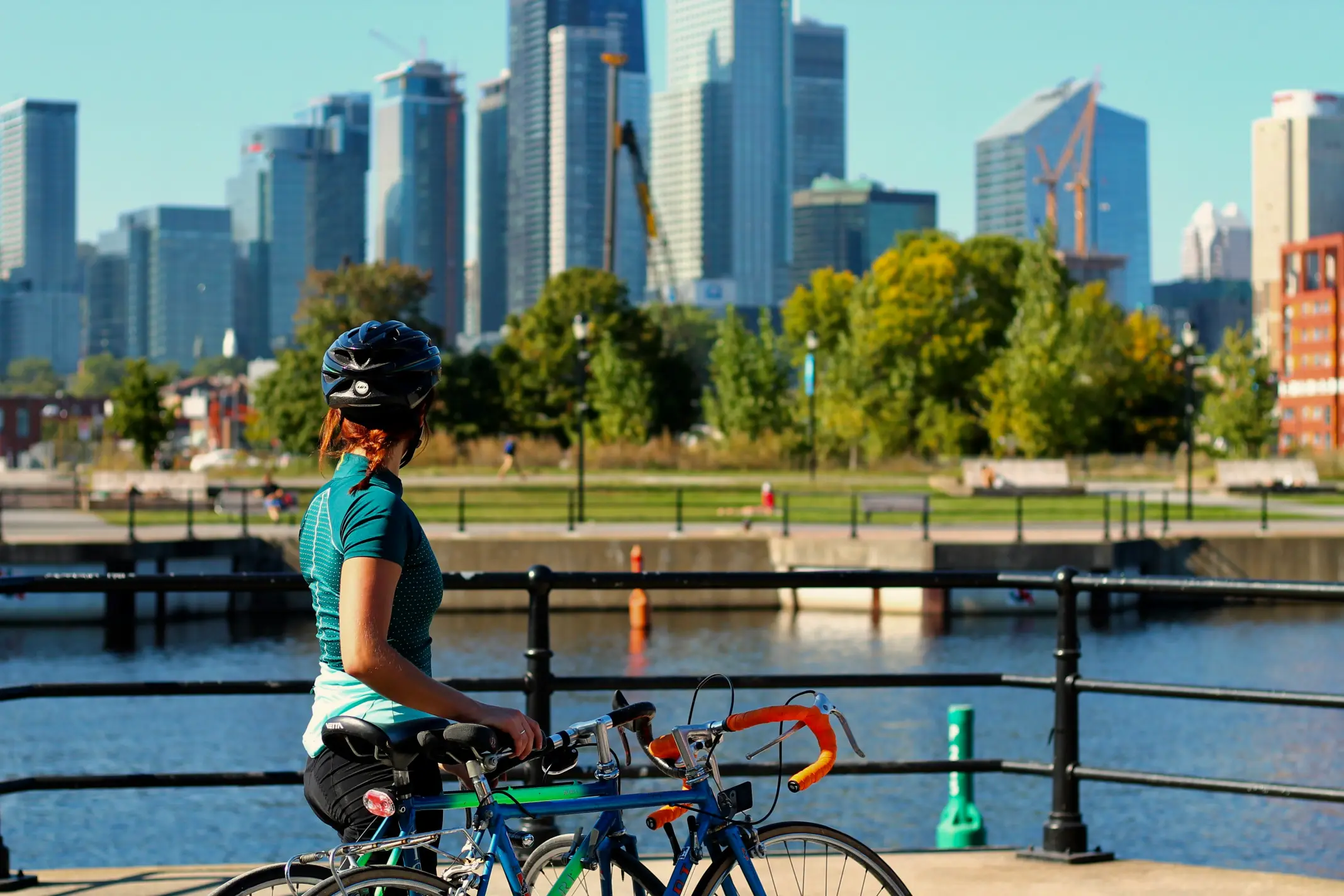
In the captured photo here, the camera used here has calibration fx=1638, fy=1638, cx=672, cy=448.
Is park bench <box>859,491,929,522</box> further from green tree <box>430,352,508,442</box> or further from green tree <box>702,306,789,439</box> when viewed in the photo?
green tree <box>430,352,508,442</box>

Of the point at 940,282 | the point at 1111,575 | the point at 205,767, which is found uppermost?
the point at 940,282

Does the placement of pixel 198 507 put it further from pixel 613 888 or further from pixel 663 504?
pixel 613 888

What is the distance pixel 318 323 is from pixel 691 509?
44.4 m

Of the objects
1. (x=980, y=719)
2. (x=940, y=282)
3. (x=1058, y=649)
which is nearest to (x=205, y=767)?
(x=980, y=719)

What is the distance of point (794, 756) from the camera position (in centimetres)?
1953

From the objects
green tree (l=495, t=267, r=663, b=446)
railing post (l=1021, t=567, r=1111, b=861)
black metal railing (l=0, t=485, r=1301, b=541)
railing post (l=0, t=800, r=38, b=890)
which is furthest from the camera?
green tree (l=495, t=267, r=663, b=446)

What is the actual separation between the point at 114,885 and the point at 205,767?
14170mm

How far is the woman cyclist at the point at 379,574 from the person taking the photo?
11.6 feet

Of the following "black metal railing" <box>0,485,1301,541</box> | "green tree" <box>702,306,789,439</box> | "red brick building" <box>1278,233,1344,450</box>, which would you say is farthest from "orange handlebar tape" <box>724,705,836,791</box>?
"red brick building" <box>1278,233,1344,450</box>

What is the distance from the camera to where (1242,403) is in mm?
71375

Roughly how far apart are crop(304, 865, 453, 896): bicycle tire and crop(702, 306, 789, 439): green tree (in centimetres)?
7518

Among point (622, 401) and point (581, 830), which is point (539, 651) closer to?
point (581, 830)

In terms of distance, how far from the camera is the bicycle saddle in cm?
358

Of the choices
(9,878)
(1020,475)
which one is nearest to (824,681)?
(9,878)
